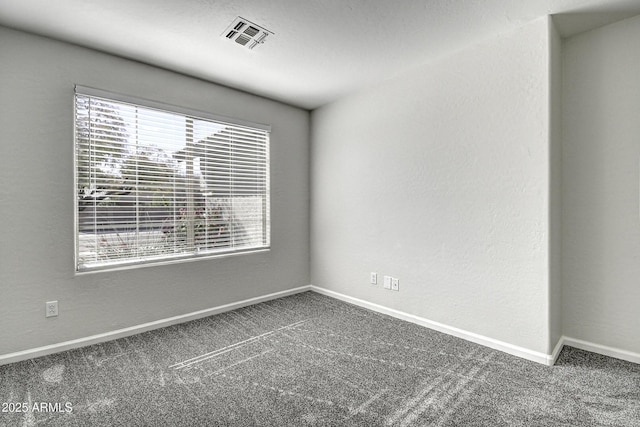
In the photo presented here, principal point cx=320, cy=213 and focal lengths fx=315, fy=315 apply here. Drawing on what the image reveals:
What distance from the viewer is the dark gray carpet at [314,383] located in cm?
172

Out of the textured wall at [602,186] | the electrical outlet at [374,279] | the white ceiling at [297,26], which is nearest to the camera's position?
the white ceiling at [297,26]

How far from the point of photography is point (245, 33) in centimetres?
239

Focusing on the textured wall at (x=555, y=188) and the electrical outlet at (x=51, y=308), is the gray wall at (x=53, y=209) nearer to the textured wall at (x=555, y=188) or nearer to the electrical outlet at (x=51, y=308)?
the electrical outlet at (x=51, y=308)

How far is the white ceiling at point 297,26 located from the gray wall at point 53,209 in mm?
190

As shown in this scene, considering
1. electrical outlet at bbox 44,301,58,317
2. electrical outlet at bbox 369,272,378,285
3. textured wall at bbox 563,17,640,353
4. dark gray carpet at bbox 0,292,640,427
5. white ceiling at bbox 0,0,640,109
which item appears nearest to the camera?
dark gray carpet at bbox 0,292,640,427

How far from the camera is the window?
2654mm

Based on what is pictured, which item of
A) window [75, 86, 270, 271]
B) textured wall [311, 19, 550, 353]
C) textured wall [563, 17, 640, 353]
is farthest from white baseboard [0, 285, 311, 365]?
textured wall [563, 17, 640, 353]

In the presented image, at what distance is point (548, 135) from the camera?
2.24 metres

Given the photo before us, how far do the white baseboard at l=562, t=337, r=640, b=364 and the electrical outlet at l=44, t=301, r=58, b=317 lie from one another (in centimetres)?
404

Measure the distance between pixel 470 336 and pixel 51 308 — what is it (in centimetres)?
339

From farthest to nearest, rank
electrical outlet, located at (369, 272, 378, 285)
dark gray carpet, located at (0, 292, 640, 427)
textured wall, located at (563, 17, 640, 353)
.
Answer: electrical outlet, located at (369, 272, 378, 285)
textured wall, located at (563, 17, 640, 353)
dark gray carpet, located at (0, 292, 640, 427)

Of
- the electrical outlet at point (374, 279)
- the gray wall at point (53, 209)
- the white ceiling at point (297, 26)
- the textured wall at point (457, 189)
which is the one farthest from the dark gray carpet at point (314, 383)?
the white ceiling at point (297, 26)

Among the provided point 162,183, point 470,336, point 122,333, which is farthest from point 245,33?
point 470,336

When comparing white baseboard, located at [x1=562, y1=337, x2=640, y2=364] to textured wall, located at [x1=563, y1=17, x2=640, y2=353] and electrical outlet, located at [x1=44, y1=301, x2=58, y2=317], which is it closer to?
textured wall, located at [x1=563, y1=17, x2=640, y2=353]
